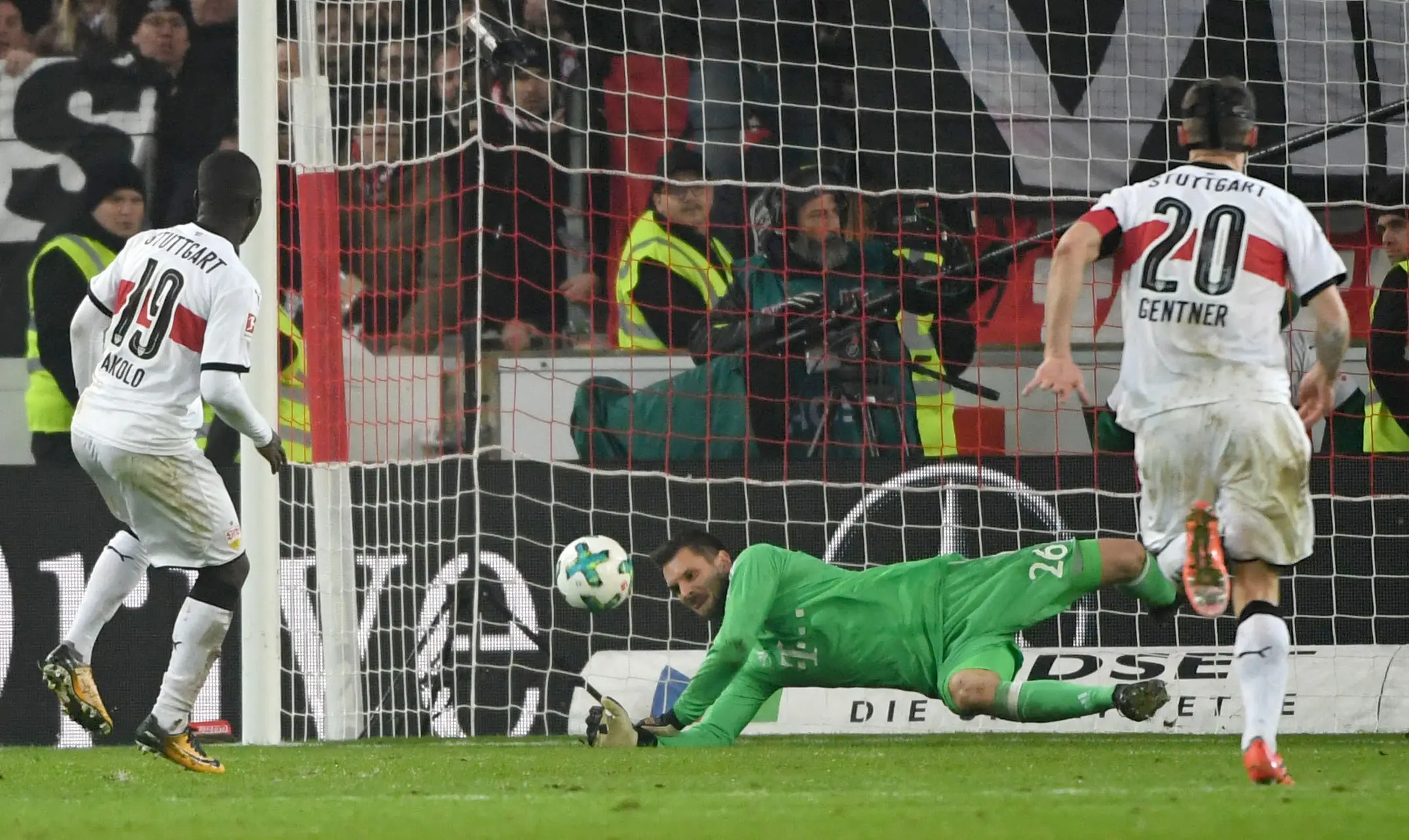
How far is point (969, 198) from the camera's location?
365 inches

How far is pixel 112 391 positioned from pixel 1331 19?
6.34 m

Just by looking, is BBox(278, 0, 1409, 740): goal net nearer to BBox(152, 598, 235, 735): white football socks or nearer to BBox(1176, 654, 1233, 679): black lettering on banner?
BBox(1176, 654, 1233, 679): black lettering on banner

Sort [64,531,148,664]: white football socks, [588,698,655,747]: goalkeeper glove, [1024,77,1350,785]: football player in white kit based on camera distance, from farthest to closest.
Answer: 1. [588,698,655,747]: goalkeeper glove
2. [64,531,148,664]: white football socks
3. [1024,77,1350,785]: football player in white kit

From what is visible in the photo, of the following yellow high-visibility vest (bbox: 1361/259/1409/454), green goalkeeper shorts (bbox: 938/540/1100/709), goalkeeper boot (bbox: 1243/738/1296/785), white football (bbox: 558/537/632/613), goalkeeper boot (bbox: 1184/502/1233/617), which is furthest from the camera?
yellow high-visibility vest (bbox: 1361/259/1409/454)

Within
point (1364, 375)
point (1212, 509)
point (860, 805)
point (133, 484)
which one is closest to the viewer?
point (860, 805)

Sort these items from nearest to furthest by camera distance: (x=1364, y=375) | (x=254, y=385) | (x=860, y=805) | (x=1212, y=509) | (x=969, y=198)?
(x=860, y=805), (x=1212, y=509), (x=254, y=385), (x=1364, y=375), (x=969, y=198)

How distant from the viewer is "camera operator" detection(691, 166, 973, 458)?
8781 millimetres

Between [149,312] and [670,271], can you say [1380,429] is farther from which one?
[149,312]

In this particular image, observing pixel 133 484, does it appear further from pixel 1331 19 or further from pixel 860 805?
pixel 1331 19

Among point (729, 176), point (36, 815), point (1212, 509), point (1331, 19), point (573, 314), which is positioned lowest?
point (36, 815)

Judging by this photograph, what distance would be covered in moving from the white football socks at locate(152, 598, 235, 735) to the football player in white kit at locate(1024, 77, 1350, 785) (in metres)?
2.56

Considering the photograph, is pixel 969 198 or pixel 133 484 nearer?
pixel 133 484

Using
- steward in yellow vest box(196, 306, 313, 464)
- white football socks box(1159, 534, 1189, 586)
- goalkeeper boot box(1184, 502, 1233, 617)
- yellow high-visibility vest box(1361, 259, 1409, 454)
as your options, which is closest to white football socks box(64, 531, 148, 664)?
steward in yellow vest box(196, 306, 313, 464)

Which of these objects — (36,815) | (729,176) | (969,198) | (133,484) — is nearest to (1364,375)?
(969,198)
